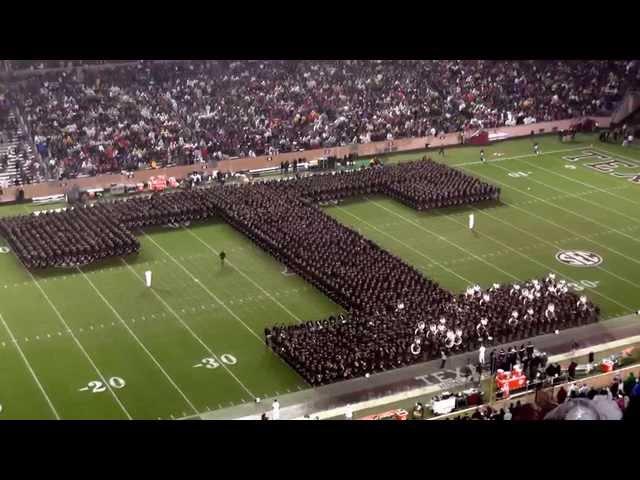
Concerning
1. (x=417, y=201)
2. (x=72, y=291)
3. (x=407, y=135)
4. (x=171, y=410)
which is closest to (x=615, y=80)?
(x=407, y=135)

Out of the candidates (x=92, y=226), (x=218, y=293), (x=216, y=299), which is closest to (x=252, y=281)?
(x=218, y=293)

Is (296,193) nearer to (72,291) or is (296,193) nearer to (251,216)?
(251,216)

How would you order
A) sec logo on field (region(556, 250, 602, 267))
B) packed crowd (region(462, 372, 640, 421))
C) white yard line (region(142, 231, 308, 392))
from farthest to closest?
sec logo on field (region(556, 250, 602, 267)) → white yard line (region(142, 231, 308, 392)) → packed crowd (region(462, 372, 640, 421))

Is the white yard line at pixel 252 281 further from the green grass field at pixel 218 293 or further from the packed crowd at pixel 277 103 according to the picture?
the packed crowd at pixel 277 103

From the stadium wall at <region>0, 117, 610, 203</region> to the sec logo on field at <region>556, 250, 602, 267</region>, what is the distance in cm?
1218

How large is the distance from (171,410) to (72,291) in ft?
21.7

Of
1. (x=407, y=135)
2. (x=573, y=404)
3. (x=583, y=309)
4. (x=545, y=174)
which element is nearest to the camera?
(x=573, y=404)

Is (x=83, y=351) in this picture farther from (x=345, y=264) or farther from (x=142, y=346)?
(x=345, y=264)

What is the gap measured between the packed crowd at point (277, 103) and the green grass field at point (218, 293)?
5.33 metres

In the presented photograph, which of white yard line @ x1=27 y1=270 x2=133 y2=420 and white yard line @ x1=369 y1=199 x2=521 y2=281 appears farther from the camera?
white yard line @ x1=369 y1=199 x2=521 y2=281

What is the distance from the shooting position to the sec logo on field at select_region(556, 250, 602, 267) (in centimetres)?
2702

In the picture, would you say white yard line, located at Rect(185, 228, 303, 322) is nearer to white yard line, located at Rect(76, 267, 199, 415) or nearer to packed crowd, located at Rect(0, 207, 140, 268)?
packed crowd, located at Rect(0, 207, 140, 268)

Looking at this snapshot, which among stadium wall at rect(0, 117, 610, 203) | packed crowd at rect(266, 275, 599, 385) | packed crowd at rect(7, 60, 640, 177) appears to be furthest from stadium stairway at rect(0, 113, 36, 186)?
packed crowd at rect(266, 275, 599, 385)

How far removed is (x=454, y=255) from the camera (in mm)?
27422
